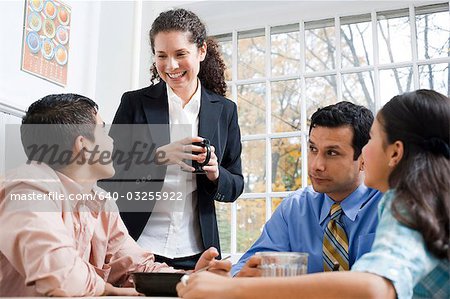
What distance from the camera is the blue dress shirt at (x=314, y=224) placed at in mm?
1478

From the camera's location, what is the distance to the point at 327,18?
2691 millimetres

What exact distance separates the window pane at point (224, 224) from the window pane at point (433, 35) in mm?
1226

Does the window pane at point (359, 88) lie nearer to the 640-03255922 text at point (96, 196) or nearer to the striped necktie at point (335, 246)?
the striped necktie at point (335, 246)

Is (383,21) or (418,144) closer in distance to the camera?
(418,144)

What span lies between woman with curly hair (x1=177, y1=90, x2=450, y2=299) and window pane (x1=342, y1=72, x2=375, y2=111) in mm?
1531

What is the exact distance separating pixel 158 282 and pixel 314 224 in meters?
0.68

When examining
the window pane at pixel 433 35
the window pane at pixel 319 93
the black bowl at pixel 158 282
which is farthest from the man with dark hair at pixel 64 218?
the window pane at pixel 433 35

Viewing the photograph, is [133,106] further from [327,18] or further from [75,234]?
[327,18]

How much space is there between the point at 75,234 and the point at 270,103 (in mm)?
1650

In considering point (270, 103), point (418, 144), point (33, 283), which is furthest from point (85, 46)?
point (418, 144)

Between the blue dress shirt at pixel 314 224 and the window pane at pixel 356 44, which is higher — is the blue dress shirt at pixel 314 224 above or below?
below

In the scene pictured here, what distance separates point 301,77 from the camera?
268cm

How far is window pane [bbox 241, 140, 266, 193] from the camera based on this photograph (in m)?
2.71

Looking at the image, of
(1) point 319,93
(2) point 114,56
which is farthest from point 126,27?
(1) point 319,93
